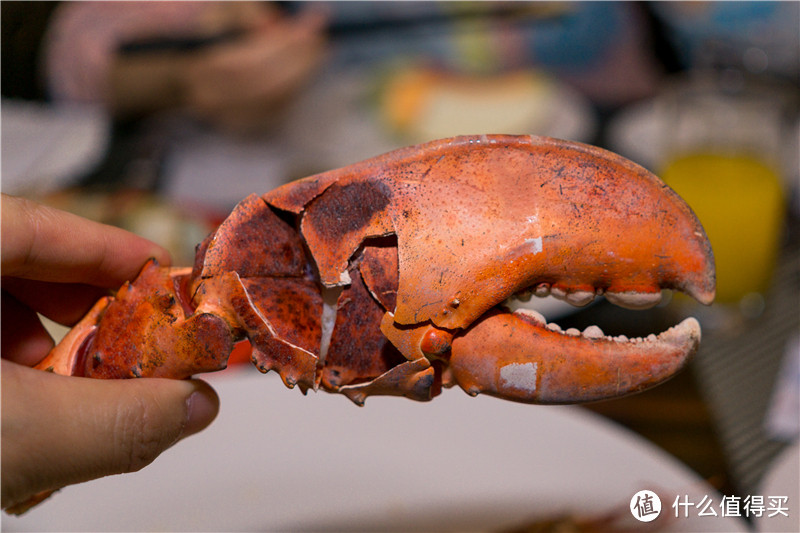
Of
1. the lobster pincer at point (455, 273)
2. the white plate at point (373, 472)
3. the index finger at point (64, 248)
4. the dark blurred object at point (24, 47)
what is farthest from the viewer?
the dark blurred object at point (24, 47)

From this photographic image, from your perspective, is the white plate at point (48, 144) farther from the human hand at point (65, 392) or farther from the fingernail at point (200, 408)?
the fingernail at point (200, 408)

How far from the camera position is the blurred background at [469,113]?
995mm

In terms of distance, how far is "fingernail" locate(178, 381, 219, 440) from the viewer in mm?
521

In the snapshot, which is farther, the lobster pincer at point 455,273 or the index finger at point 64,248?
the index finger at point 64,248

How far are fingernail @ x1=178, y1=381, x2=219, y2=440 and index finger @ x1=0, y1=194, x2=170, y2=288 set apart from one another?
0.43ft

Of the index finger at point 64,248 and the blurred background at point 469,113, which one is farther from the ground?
the index finger at point 64,248

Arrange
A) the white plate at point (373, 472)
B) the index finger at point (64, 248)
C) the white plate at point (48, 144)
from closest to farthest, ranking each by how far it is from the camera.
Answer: the index finger at point (64, 248) < the white plate at point (373, 472) < the white plate at point (48, 144)
